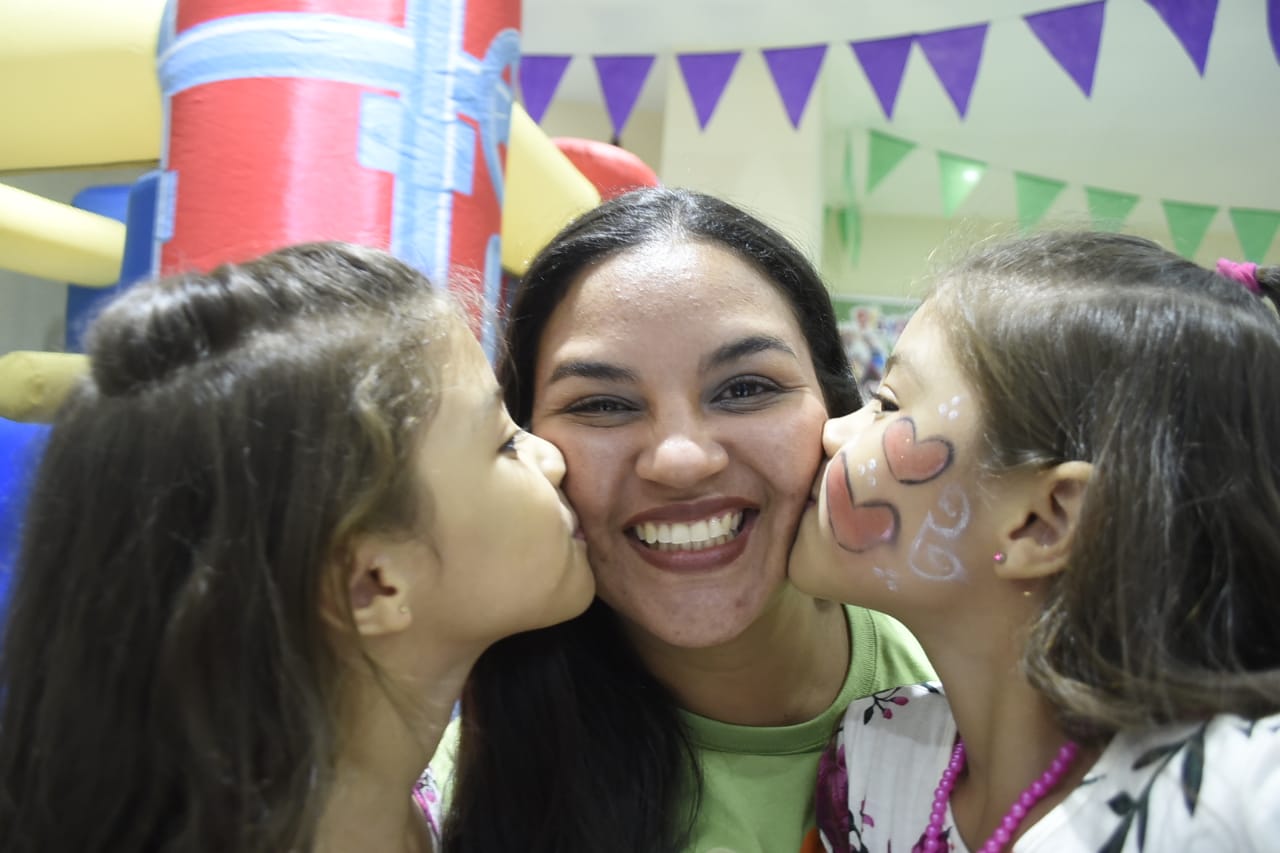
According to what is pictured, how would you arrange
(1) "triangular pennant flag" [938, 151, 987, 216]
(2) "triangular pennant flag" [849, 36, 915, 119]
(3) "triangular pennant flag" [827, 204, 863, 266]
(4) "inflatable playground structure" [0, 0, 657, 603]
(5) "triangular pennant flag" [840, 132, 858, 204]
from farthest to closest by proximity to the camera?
(3) "triangular pennant flag" [827, 204, 863, 266]
(1) "triangular pennant flag" [938, 151, 987, 216]
(5) "triangular pennant flag" [840, 132, 858, 204]
(2) "triangular pennant flag" [849, 36, 915, 119]
(4) "inflatable playground structure" [0, 0, 657, 603]

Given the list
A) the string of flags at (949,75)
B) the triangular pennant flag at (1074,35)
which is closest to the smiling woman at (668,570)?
the string of flags at (949,75)

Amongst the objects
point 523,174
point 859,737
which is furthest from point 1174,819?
point 523,174

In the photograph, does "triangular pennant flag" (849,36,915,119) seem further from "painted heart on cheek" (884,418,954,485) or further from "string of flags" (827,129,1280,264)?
"painted heart on cheek" (884,418,954,485)

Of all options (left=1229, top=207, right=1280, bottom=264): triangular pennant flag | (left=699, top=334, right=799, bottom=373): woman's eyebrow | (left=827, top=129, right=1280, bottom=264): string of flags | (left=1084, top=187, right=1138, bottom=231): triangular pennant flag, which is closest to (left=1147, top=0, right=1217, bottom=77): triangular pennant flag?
(left=827, top=129, right=1280, bottom=264): string of flags

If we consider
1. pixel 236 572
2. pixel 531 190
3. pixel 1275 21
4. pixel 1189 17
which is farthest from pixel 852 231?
pixel 236 572

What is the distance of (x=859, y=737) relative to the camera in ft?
3.96

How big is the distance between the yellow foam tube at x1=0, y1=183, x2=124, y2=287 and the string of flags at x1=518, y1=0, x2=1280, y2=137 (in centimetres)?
217

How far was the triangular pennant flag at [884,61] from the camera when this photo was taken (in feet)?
14.5

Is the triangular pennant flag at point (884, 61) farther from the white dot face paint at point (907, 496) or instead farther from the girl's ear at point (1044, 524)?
the girl's ear at point (1044, 524)

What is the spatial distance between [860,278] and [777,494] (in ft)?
20.2

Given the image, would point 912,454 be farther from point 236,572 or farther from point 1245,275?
point 236,572

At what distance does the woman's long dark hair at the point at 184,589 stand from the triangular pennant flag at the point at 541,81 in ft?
13.0

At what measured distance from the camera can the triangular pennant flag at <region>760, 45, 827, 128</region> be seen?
15.6 ft

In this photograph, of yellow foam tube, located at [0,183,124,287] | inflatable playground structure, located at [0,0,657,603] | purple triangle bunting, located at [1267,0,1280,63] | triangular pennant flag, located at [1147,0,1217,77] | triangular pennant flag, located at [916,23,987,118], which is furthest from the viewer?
triangular pennant flag, located at [916,23,987,118]
